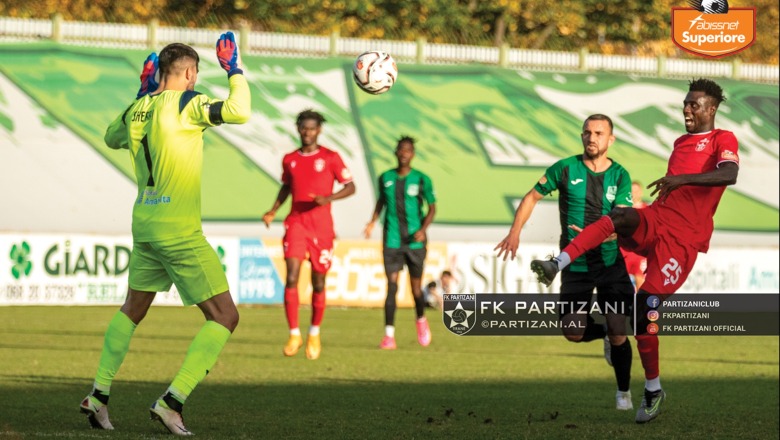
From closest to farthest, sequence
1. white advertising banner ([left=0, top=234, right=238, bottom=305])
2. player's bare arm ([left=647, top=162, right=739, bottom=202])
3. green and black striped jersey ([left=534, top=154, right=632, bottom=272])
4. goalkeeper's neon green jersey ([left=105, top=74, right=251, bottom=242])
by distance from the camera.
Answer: goalkeeper's neon green jersey ([left=105, top=74, right=251, bottom=242])
player's bare arm ([left=647, top=162, right=739, bottom=202])
green and black striped jersey ([left=534, top=154, right=632, bottom=272])
white advertising banner ([left=0, top=234, right=238, bottom=305])

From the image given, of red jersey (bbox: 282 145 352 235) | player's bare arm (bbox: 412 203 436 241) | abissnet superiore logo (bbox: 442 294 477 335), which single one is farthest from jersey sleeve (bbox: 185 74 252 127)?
player's bare arm (bbox: 412 203 436 241)

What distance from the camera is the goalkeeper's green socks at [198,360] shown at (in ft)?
26.1

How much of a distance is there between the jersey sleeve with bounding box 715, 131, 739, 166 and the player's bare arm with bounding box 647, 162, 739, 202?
0.16 feet

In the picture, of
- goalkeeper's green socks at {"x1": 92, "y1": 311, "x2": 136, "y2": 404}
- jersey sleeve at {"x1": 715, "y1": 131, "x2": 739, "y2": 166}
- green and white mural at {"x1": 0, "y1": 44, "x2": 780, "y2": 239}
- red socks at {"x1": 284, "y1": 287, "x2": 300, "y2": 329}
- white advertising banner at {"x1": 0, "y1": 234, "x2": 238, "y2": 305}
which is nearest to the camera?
goalkeeper's green socks at {"x1": 92, "y1": 311, "x2": 136, "y2": 404}

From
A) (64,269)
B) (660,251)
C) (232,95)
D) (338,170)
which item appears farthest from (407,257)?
(232,95)

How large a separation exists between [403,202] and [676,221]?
716 centimetres

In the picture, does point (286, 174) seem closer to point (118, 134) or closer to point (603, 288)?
point (603, 288)

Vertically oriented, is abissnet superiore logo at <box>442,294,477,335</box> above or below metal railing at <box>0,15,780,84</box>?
below

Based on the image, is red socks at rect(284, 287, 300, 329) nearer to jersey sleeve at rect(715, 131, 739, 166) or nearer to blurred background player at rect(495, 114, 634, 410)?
blurred background player at rect(495, 114, 634, 410)

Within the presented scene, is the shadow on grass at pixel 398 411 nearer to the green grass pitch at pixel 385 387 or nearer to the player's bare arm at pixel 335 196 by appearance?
the green grass pitch at pixel 385 387

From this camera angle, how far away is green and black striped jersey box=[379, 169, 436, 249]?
16281 millimetres

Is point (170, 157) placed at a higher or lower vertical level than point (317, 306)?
higher

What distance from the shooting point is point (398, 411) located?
9.98 meters

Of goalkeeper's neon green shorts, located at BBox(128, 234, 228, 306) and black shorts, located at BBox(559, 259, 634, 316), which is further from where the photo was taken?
black shorts, located at BBox(559, 259, 634, 316)
